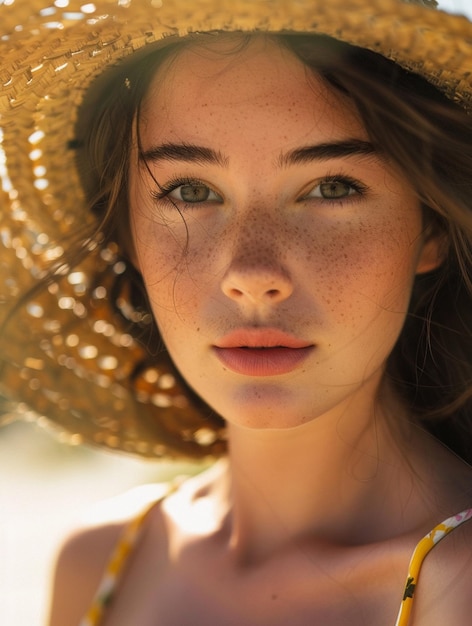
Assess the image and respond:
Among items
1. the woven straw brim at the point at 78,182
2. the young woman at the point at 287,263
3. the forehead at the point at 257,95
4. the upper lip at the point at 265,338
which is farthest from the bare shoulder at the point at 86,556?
the forehead at the point at 257,95

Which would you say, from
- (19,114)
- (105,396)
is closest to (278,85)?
(19,114)

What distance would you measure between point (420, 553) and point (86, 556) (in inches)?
33.2

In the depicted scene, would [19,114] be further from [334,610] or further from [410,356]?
[334,610]

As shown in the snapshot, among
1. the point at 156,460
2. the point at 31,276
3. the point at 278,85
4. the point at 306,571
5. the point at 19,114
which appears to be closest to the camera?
the point at 278,85

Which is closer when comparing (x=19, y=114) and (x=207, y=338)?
(x=207, y=338)

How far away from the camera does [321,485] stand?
77.9 inches

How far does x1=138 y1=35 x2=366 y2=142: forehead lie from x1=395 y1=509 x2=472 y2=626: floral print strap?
0.62 metres

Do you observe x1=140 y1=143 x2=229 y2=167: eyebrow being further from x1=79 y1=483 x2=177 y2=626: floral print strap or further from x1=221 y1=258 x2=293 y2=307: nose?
x1=79 y1=483 x2=177 y2=626: floral print strap

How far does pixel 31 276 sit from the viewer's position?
2.41 metres

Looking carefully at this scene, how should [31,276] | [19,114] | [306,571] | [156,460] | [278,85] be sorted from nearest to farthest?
[278,85] < [306,571] < [19,114] < [31,276] < [156,460]

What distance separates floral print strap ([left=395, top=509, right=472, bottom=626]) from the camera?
1671mm

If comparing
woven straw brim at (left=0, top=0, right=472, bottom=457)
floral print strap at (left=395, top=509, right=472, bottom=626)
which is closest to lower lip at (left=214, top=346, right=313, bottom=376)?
floral print strap at (left=395, top=509, right=472, bottom=626)

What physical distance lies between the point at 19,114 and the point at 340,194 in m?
0.67

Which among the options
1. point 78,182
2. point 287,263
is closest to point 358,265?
point 287,263
